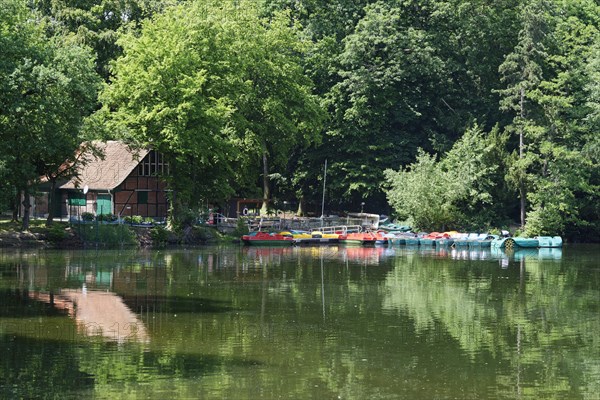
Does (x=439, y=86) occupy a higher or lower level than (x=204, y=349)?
higher

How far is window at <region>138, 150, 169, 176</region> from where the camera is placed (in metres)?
71.2

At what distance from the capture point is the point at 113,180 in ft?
227

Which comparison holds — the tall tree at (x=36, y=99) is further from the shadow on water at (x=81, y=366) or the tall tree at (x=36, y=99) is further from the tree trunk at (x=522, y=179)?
the tree trunk at (x=522, y=179)

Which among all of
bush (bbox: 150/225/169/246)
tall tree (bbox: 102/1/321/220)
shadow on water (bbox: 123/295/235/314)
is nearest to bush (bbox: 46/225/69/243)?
bush (bbox: 150/225/169/246)

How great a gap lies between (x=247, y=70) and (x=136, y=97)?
1479cm

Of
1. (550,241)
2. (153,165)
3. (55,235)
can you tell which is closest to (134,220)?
(55,235)

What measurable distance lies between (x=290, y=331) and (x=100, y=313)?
21.0ft

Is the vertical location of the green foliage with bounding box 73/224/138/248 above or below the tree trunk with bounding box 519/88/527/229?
below

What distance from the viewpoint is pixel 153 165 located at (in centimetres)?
7212

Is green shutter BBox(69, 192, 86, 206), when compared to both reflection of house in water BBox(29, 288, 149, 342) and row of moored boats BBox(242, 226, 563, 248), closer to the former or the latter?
row of moored boats BBox(242, 226, 563, 248)

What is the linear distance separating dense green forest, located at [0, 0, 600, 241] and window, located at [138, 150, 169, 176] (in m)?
5.13

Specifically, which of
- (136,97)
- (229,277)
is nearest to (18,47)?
(136,97)

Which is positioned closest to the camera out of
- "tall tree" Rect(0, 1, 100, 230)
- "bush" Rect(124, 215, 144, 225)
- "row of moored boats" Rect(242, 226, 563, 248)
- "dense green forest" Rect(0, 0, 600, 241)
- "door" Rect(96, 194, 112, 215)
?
"tall tree" Rect(0, 1, 100, 230)

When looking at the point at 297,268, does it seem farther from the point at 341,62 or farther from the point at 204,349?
the point at 341,62
